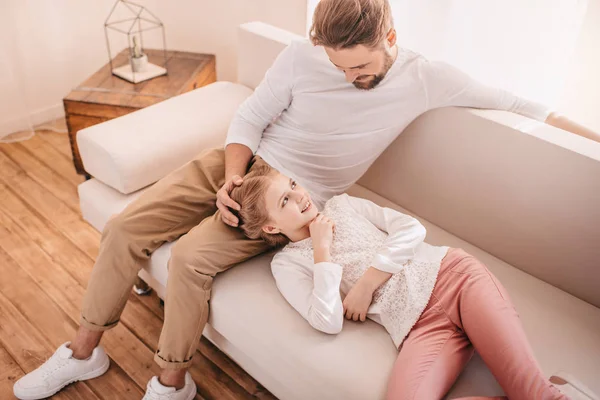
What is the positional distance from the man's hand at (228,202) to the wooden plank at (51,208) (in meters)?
0.86

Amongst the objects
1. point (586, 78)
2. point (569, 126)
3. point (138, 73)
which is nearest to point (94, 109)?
point (138, 73)

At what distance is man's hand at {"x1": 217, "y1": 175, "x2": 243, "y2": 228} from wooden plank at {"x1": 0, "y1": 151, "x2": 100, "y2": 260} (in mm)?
857

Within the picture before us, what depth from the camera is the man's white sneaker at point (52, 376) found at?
1516mm

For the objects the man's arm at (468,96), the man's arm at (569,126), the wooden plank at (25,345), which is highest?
the man's arm at (468,96)

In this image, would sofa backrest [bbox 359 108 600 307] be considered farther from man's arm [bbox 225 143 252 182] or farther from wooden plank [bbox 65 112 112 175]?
wooden plank [bbox 65 112 112 175]

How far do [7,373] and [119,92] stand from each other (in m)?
1.28

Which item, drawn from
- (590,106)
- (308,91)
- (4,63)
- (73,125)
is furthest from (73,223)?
(590,106)

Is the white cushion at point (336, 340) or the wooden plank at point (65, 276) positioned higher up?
the white cushion at point (336, 340)

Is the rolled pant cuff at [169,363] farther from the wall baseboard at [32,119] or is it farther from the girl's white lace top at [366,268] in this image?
the wall baseboard at [32,119]

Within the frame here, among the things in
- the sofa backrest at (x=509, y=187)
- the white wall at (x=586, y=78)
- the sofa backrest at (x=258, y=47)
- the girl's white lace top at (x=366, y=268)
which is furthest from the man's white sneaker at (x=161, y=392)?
the white wall at (x=586, y=78)

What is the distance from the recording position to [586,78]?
1877 millimetres

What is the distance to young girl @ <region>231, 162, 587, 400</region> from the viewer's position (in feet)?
3.78

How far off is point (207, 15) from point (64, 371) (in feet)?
7.12

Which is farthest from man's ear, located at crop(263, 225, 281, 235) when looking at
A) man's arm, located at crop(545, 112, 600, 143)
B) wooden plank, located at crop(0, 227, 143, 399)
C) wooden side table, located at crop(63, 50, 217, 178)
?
wooden side table, located at crop(63, 50, 217, 178)
